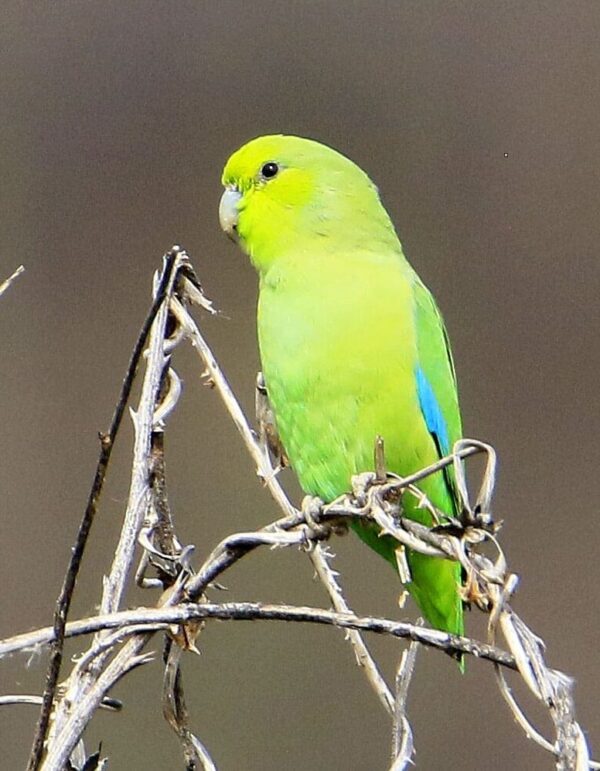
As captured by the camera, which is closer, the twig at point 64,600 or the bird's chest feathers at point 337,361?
the twig at point 64,600

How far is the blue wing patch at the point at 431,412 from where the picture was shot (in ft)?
4.86

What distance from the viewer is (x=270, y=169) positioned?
1655 mm

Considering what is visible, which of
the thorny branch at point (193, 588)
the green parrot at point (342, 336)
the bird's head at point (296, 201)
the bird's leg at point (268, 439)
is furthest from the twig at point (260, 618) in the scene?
the bird's head at point (296, 201)

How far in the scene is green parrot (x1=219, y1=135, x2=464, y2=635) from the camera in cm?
142

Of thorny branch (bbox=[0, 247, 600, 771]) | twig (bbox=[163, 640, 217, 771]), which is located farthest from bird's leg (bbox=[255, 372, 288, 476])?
twig (bbox=[163, 640, 217, 771])

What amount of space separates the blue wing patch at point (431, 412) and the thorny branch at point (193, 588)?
0.53 metres

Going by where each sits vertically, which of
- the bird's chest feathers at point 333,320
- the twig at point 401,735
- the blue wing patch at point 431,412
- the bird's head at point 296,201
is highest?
the bird's head at point 296,201

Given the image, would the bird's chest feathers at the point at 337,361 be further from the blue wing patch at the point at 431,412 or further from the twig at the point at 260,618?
the twig at the point at 260,618

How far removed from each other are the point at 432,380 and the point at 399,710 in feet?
2.37

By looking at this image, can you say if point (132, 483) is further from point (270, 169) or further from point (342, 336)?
point (270, 169)

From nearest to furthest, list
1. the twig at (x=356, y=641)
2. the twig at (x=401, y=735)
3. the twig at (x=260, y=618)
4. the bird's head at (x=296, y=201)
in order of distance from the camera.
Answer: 1. the twig at (x=260, y=618)
2. the twig at (x=401, y=735)
3. the twig at (x=356, y=641)
4. the bird's head at (x=296, y=201)

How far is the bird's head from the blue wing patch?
223 millimetres

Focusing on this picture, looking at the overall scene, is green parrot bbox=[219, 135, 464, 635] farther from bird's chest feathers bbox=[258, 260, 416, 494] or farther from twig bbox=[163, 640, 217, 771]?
twig bbox=[163, 640, 217, 771]

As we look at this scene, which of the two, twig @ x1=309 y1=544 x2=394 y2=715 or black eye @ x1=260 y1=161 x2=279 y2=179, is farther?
black eye @ x1=260 y1=161 x2=279 y2=179
